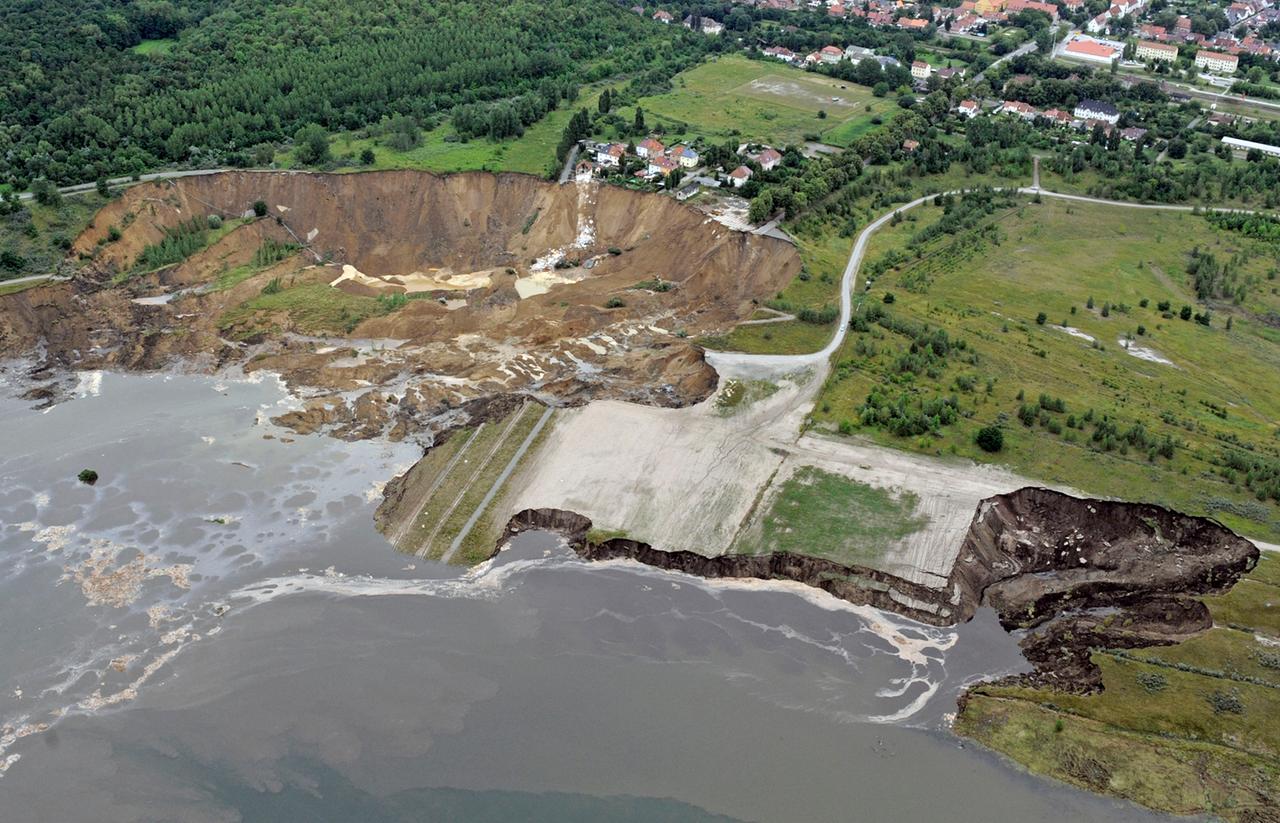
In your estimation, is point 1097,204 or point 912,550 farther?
point 1097,204

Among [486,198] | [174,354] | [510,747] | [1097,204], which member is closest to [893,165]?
[1097,204]

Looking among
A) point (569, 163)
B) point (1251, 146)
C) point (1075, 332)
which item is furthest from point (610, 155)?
point (1251, 146)

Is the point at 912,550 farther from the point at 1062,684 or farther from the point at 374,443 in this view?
the point at 374,443

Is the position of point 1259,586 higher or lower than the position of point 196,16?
lower

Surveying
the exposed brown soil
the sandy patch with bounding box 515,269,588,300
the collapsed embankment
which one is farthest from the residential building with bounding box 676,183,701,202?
the collapsed embankment

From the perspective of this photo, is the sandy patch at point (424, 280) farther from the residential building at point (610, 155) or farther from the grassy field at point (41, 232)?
the grassy field at point (41, 232)

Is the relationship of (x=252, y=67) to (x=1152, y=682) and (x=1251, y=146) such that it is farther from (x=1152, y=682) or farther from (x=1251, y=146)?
(x=1251, y=146)
